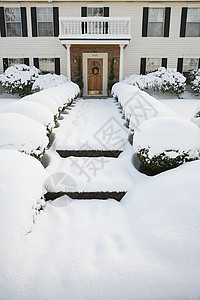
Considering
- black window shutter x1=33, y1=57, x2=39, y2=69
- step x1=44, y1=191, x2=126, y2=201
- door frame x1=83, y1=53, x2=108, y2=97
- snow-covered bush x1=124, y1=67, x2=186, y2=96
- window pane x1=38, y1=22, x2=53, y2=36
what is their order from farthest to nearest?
black window shutter x1=33, y1=57, x2=39, y2=69, door frame x1=83, y1=53, x2=108, y2=97, window pane x1=38, y1=22, x2=53, y2=36, snow-covered bush x1=124, y1=67, x2=186, y2=96, step x1=44, y1=191, x2=126, y2=201

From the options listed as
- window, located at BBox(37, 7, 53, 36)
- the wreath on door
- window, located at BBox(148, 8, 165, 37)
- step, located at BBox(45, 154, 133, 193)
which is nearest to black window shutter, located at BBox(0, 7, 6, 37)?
window, located at BBox(37, 7, 53, 36)

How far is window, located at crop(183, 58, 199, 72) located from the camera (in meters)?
14.2

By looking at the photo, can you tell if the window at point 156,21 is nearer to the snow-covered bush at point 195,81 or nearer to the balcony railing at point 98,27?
the balcony railing at point 98,27

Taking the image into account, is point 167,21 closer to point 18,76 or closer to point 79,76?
point 79,76

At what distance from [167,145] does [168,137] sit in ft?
0.49

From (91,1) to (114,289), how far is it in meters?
14.5

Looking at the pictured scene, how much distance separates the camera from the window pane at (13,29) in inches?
541

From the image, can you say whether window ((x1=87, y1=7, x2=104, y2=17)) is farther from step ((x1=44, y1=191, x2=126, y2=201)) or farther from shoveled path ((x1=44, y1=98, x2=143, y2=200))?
step ((x1=44, y1=191, x2=126, y2=201))

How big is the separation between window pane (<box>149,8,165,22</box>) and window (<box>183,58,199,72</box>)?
2.64 m

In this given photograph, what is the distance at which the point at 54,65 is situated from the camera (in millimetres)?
14180

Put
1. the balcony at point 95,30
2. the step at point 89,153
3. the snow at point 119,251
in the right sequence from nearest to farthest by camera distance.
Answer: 1. the snow at point 119,251
2. the step at point 89,153
3. the balcony at point 95,30

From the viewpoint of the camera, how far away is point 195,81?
43.3 feet

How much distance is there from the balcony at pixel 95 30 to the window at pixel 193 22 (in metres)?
3.64

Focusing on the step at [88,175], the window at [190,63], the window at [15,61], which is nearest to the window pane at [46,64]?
the window at [15,61]
